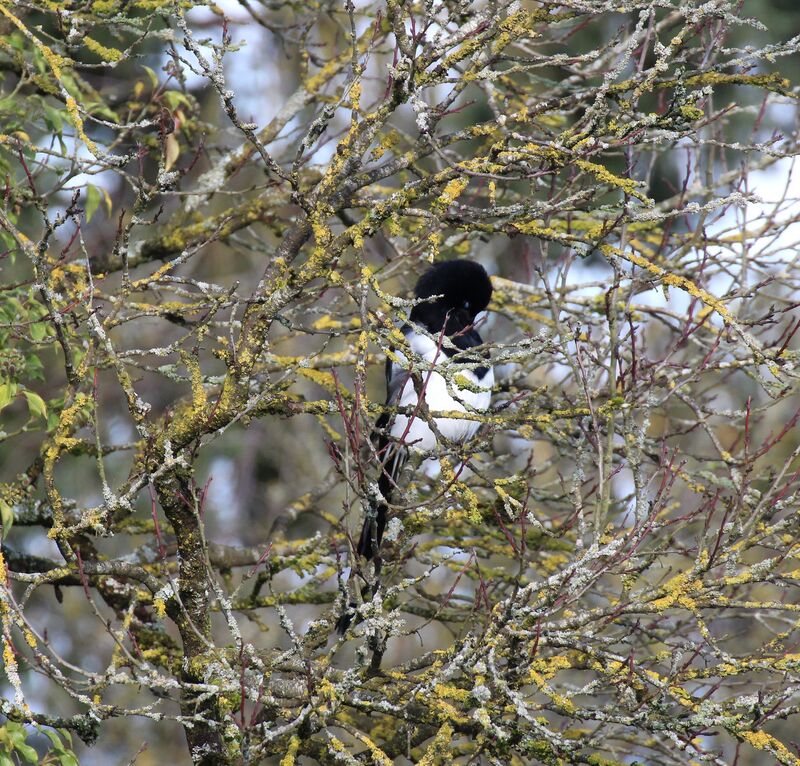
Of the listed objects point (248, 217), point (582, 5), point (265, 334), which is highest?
point (248, 217)

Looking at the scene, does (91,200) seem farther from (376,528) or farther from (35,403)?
(376,528)

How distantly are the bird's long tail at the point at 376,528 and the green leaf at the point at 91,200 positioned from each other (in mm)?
1301

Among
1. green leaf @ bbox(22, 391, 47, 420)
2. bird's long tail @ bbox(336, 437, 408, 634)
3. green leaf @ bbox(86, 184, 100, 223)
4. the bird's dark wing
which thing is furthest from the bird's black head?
green leaf @ bbox(22, 391, 47, 420)

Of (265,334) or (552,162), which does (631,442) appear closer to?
(552,162)

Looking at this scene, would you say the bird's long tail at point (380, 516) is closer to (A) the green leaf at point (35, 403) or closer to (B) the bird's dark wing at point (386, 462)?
(B) the bird's dark wing at point (386, 462)

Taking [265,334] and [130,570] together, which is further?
[130,570]

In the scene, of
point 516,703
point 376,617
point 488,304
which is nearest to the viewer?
point 516,703

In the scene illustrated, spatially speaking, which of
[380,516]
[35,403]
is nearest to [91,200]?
[35,403]

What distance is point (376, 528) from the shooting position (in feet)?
10.3

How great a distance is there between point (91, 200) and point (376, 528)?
5.42ft

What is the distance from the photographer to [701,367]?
152 inches

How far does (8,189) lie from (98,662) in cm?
653

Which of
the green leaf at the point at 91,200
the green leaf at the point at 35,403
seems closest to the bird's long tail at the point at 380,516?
the green leaf at the point at 35,403

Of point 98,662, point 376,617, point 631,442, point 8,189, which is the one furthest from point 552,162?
point 98,662
